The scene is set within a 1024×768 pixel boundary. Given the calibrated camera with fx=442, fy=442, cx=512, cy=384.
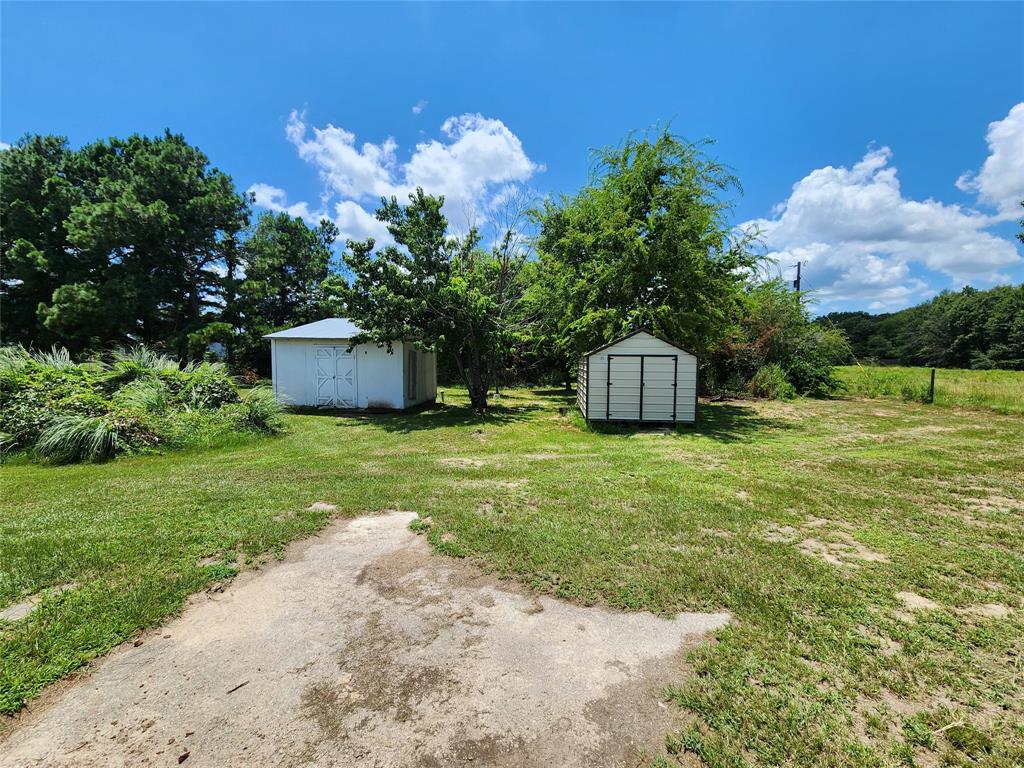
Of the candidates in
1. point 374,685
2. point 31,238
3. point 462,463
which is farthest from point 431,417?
point 31,238

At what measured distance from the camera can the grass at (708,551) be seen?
1.97 meters

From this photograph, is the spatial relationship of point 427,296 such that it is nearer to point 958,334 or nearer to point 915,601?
point 915,601

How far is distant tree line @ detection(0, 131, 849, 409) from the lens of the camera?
11492 mm

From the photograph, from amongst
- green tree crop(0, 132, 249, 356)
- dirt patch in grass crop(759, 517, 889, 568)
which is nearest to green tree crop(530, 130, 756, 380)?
dirt patch in grass crop(759, 517, 889, 568)

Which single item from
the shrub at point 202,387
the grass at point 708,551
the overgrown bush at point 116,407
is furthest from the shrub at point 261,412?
the grass at point 708,551

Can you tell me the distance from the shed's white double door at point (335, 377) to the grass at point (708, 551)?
5539mm

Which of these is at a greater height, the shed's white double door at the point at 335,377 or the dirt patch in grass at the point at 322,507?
the shed's white double door at the point at 335,377

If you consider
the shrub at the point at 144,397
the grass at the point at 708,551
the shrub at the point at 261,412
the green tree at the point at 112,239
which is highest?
the green tree at the point at 112,239

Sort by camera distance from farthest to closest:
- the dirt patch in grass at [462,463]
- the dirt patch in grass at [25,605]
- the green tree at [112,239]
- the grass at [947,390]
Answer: the green tree at [112,239] < the grass at [947,390] < the dirt patch in grass at [462,463] < the dirt patch in grass at [25,605]

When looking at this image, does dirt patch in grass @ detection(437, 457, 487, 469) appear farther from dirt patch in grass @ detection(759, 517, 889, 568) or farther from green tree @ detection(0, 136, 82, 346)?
green tree @ detection(0, 136, 82, 346)

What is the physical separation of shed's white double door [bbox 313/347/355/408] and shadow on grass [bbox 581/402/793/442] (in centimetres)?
750

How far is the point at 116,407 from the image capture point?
7.75 meters

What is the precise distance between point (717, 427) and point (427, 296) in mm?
7855

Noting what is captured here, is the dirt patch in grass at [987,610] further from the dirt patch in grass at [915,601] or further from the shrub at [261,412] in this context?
the shrub at [261,412]
